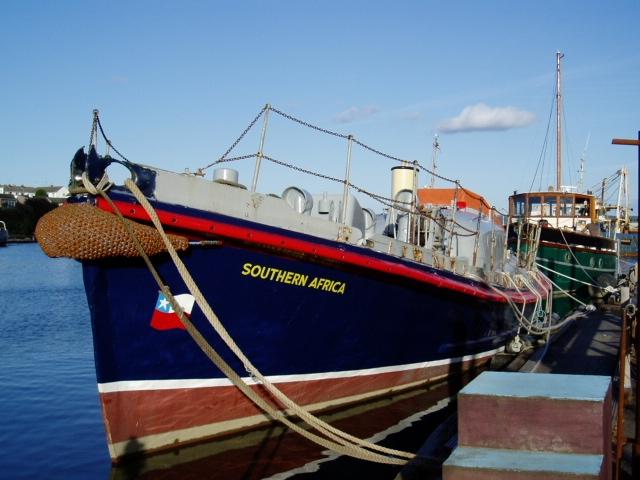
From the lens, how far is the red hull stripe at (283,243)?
23.8 ft

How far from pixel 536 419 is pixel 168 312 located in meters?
4.60

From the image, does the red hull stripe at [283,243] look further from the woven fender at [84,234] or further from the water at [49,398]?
the water at [49,398]

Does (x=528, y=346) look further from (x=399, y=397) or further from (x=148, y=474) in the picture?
(x=148, y=474)

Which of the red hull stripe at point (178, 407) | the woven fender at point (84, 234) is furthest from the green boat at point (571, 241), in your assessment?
the woven fender at point (84, 234)

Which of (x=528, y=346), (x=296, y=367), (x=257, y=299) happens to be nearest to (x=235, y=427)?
(x=296, y=367)

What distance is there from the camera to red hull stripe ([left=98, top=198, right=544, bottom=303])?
7.26m

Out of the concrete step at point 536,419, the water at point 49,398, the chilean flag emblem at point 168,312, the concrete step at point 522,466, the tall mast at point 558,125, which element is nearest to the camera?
the concrete step at point 522,466

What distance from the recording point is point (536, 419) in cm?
421

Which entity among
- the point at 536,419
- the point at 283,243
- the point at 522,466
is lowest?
the point at 522,466

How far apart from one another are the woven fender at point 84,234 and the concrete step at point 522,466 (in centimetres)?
411

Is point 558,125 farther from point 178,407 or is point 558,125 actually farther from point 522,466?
point 522,466

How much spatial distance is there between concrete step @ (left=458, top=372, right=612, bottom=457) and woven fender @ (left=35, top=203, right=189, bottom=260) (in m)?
3.96

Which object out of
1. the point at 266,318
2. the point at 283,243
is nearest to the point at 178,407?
the point at 266,318

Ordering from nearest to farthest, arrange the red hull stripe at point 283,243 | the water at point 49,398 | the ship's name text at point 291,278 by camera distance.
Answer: the red hull stripe at point 283,243, the ship's name text at point 291,278, the water at point 49,398
